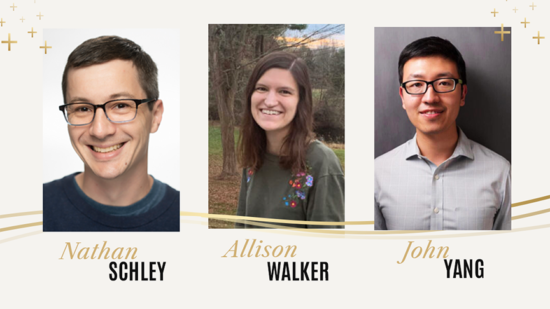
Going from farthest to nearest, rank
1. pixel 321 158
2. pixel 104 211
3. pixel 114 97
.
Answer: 1. pixel 104 211
2. pixel 321 158
3. pixel 114 97

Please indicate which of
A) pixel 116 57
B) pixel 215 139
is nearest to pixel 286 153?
pixel 215 139

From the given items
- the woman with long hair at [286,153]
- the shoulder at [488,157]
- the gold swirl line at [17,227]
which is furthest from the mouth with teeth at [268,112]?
the gold swirl line at [17,227]

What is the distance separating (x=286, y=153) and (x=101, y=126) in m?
1.50

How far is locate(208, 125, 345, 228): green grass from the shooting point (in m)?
5.81

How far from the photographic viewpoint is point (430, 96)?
5.73 meters

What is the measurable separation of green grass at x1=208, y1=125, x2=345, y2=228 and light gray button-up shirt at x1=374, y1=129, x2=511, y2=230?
48cm

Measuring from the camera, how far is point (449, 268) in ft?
19.4

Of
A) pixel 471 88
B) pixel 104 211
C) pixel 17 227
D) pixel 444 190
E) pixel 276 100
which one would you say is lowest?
pixel 17 227

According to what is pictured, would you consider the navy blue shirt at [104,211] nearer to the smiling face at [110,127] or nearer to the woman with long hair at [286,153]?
the smiling face at [110,127]

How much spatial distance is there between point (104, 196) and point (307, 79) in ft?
6.33

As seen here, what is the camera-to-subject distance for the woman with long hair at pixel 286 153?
5.73 m

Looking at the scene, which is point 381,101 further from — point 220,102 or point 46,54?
point 46,54

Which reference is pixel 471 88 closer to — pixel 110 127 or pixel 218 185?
pixel 218 185

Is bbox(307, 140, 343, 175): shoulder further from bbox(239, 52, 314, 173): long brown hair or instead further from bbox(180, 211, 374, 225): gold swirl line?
bbox(180, 211, 374, 225): gold swirl line
